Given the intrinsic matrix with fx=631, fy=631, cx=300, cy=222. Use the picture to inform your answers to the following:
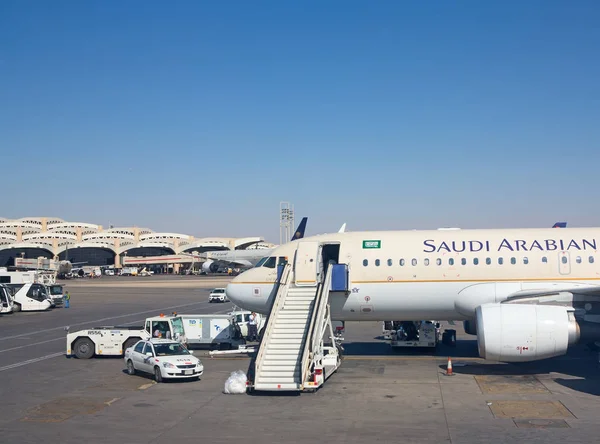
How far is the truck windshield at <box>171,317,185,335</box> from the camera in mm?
33469

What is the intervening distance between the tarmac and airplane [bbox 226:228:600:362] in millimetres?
2735

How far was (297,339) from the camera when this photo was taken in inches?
973

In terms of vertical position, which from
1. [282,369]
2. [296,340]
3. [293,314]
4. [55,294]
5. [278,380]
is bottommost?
[278,380]

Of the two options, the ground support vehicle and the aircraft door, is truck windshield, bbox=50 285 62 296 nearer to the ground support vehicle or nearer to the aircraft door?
the ground support vehicle

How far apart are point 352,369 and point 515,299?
7676mm

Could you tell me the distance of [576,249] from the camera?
92.0 feet

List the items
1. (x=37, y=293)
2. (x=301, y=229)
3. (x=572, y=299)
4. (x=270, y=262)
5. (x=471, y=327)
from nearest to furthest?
(x=572, y=299), (x=471, y=327), (x=270, y=262), (x=37, y=293), (x=301, y=229)

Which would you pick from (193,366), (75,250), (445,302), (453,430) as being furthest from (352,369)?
(75,250)

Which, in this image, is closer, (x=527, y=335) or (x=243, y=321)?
(x=527, y=335)

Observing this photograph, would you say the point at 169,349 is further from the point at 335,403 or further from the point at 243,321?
the point at 243,321

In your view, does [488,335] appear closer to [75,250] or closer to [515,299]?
[515,299]

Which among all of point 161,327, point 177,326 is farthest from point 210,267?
point 161,327

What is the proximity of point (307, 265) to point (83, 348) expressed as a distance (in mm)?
12396

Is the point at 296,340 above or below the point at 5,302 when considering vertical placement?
below
